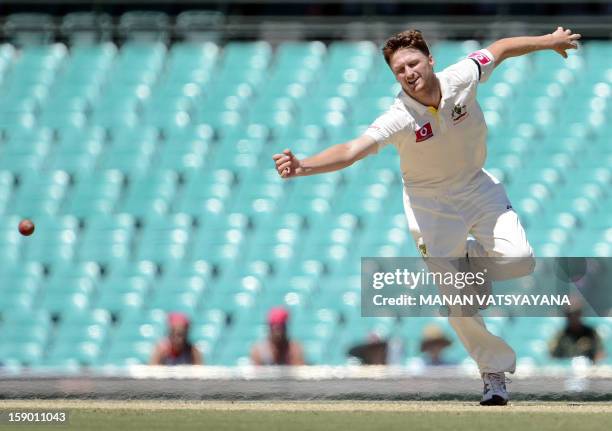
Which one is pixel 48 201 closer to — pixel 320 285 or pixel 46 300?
pixel 46 300

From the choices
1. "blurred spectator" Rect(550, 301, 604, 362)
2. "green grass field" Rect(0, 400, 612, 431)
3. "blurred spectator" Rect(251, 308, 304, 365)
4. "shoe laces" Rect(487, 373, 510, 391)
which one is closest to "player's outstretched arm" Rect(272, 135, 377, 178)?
"green grass field" Rect(0, 400, 612, 431)

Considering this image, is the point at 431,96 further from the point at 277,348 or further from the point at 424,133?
the point at 277,348

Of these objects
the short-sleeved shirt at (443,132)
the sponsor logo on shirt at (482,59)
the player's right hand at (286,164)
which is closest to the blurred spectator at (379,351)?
the short-sleeved shirt at (443,132)

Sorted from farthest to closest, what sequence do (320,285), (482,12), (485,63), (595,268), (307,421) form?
(482,12) < (320,285) < (595,268) < (485,63) < (307,421)

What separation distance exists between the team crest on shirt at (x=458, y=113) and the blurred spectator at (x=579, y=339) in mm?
3591

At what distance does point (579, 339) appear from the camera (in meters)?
8.95

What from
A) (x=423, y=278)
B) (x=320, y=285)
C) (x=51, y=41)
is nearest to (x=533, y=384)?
(x=423, y=278)

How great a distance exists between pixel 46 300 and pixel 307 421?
6.47m

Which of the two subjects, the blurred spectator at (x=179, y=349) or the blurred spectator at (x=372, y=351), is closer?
the blurred spectator at (x=179, y=349)

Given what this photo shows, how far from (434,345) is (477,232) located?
387 cm

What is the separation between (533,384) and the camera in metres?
6.61

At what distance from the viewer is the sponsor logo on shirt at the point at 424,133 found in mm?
5676

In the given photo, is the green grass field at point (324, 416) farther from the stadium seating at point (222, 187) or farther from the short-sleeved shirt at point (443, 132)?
the stadium seating at point (222, 187)

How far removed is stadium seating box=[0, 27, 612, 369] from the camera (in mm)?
10883
